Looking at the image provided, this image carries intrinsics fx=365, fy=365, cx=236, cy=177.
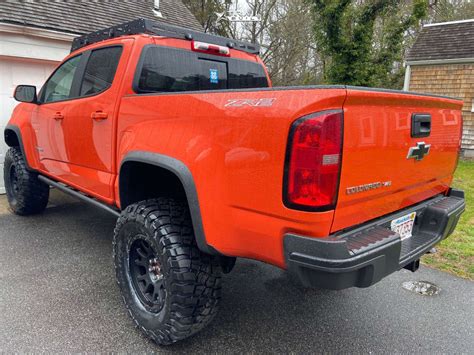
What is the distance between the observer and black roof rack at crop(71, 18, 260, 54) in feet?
10.2

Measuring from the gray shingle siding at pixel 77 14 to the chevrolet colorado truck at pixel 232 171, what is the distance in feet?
12.4

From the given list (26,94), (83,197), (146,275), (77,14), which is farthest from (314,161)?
(77,14)

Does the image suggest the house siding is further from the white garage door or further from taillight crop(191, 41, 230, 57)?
the white garage door

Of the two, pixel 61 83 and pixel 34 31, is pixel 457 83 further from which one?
pixel 61 83

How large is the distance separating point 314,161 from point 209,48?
2103 millimetres

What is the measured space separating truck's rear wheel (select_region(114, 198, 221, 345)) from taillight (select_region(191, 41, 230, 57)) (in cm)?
151

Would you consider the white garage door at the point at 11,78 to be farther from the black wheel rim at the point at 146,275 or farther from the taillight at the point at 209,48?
the black wheel rim at the point at 146,275

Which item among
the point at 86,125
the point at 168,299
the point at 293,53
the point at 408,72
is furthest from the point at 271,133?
the point at 293,53

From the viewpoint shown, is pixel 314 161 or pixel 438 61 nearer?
pixel 314 161

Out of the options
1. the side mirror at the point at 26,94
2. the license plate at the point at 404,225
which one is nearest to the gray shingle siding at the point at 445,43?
the license plate at the point at 404,225

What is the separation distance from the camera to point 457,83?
11.8 metres

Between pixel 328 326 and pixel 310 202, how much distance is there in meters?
1.54

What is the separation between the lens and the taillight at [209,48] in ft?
10.7

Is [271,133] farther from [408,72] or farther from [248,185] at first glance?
[408,72]
